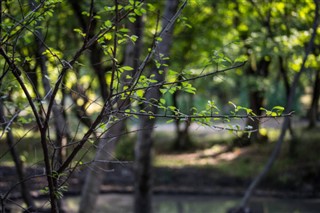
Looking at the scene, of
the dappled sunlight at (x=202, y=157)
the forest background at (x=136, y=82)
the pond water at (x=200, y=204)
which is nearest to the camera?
the forest background at (x=136, y=82)

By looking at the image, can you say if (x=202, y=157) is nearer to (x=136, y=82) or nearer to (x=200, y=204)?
(x=200, y=204)

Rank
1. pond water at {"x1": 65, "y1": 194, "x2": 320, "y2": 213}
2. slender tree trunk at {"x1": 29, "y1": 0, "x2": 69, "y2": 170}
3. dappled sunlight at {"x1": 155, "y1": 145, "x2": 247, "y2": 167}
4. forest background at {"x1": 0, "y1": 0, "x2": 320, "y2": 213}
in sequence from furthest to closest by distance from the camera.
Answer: dappled sunlight at {"x1": 155, "y1": 145, "x2": 247, "y2": 167}
pond water at {"x1": 65, "y1": 194, "x2": 320, "y2": 213}
slender tree trunk at {"x1": 29, "y1": 0, "x2": 69, "y2": 170}
forest background at {"x1": 0, "y1": 0, "x2": 320, "y2": 213}

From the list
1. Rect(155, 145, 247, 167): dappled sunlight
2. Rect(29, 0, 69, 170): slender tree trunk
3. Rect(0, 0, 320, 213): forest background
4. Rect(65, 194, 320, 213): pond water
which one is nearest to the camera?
Rect(0, 0, 320, 213): forest background

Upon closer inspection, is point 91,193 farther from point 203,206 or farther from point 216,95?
point 216,95

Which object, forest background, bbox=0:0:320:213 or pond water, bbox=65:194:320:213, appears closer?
forest background, bbox=0:0:320:213

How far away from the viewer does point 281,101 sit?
19.0 meters

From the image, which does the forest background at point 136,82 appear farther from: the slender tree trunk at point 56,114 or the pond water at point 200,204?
Answer: the pond water at point 200,204

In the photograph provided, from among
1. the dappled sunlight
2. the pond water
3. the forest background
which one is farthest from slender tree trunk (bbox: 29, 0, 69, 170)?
the dappled sunlight

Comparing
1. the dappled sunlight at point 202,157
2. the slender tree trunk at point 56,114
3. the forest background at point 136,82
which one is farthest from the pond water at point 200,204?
the slender tree trunk at point 56,114

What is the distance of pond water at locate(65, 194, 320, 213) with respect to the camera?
1186 centimetres

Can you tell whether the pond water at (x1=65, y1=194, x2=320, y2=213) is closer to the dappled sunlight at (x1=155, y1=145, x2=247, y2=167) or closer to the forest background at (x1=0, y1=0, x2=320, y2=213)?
the forest background at (x1=0, y1=0, x2=320, y2=213)

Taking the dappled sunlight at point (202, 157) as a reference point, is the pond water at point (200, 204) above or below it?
below

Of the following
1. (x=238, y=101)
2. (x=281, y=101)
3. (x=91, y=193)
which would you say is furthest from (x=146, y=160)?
(x=238, y=101)

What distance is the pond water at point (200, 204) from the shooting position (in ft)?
38.9
